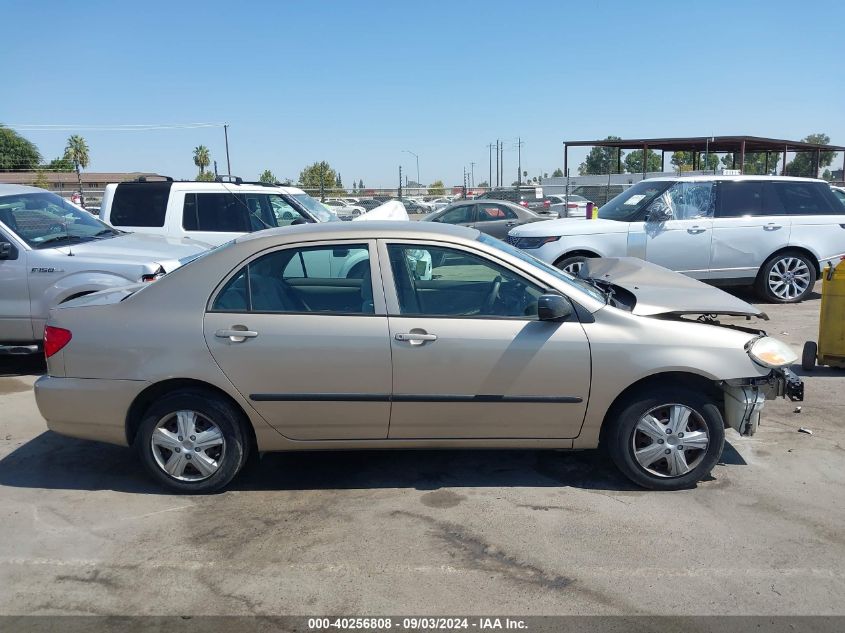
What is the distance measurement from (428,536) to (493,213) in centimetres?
1312

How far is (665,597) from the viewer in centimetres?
328

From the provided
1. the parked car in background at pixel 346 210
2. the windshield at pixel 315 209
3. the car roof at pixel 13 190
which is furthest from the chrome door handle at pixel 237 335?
the parked car in background at pixel 346 210

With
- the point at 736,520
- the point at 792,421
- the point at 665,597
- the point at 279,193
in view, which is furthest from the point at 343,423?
the point at 279,193

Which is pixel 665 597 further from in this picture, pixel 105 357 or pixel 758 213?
pixel 758 213

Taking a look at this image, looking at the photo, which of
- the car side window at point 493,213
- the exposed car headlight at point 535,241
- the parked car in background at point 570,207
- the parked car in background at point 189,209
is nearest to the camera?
the parked car in background at point 189,209

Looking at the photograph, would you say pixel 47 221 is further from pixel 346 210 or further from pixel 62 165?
pixel 62 165

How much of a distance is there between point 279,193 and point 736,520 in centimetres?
731

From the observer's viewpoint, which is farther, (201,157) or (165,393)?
(201,157)

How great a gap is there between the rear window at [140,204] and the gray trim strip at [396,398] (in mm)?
5820

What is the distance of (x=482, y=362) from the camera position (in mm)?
4133

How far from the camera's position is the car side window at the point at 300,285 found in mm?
4262

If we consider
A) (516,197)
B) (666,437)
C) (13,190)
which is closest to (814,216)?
(666,437)

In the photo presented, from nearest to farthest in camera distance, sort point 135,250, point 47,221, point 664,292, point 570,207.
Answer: point 664,292
point 135,250
point 47,221
point 570,207

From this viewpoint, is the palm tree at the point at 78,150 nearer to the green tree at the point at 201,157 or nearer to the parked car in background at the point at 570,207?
the green tree at the point at 201,157
